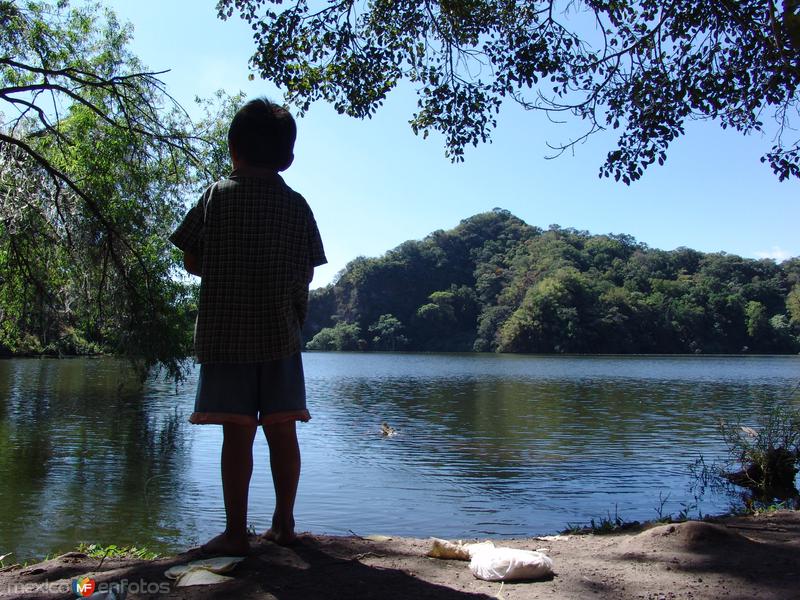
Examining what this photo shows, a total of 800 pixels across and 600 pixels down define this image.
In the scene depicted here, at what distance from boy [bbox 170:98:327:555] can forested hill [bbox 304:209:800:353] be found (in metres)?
81.1

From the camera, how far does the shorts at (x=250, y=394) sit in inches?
104

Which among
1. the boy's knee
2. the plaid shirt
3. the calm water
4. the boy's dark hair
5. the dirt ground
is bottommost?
the calm water

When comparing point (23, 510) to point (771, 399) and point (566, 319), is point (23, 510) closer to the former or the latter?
point (771, 399)

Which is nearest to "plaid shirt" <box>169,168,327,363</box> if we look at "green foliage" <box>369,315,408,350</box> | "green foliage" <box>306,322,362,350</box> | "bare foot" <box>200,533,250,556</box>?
"bare foot" <box>200,533,250,556</box>

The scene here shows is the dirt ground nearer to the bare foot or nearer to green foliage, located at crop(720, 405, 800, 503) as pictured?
the bare foot

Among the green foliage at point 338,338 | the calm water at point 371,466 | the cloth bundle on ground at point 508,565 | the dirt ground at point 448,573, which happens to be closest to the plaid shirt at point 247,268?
the dirt ground at point 448,573

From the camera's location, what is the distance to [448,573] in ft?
8.66

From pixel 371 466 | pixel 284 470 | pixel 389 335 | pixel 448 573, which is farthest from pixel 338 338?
pixel 448 573

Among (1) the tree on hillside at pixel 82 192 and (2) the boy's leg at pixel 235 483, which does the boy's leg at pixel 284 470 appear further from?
(1) the tree on hillside at pixel 82 192

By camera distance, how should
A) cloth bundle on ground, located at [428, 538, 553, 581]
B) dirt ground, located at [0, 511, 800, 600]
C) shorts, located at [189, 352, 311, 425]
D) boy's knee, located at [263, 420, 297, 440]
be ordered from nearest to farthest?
dirt ground, located at [0, 511, 800, 600] < cloth bundle on ground, located at [428, 538, 553, 581] < shorts, located at [189, 352, 311, 425] < boy's knee, located at [263, 420, 297, 440]

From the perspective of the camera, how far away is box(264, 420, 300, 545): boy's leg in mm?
2791

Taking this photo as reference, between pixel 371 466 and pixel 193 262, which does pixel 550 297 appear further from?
pixel 193 262

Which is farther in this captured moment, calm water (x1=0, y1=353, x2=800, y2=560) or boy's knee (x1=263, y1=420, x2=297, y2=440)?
calm water (x1=0, y1=353, x2=800, y2=560)

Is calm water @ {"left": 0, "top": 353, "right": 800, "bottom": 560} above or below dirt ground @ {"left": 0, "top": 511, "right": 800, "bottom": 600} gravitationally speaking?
below
